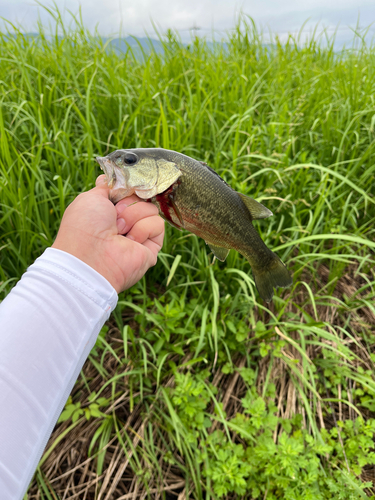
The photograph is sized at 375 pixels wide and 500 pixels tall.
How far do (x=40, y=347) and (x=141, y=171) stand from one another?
2.13 feet

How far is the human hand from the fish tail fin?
0.48 meters

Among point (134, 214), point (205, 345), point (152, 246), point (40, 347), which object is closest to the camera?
point (40, 347)

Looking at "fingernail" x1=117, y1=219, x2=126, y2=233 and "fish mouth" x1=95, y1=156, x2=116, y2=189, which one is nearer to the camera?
"fish mouth" x1=95, y1=156, x2=116, y2=189

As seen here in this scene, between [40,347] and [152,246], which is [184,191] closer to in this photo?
[152,246]

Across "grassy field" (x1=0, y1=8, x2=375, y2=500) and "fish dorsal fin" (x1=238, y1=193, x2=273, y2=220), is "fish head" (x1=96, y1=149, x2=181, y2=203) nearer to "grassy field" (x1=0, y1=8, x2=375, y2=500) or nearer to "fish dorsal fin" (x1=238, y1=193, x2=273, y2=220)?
"fish dorsal fin" (x1=238, y1=193, x2=273, y2=220)

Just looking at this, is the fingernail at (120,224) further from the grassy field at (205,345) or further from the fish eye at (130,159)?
the grassy field at (205,345)

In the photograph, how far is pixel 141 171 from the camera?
1119mm

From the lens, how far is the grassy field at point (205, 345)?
1.72m

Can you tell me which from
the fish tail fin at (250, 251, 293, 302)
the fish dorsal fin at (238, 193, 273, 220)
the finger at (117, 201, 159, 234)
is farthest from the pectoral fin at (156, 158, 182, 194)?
the fish tail fin at (250, 251, 293, 302)

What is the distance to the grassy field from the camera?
5.64ft

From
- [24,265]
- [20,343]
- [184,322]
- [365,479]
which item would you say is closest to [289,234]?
[184,322]

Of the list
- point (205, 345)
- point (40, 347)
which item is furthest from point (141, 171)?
point (205, 345)

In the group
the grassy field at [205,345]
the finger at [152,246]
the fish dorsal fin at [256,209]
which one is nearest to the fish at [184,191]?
the fish dorsal fin at [256,209]

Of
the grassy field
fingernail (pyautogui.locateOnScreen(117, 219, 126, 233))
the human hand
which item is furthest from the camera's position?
the grassy field
